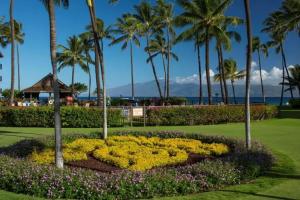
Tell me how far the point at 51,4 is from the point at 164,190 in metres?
5.65

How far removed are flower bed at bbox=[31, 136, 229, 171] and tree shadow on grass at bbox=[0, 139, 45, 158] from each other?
0.53m

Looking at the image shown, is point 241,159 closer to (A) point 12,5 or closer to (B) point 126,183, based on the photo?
(B) point 126,183

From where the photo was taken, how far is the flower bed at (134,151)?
12453 mm

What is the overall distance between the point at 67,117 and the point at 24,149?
1531cm

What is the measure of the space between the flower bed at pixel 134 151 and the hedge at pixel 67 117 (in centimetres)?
1204

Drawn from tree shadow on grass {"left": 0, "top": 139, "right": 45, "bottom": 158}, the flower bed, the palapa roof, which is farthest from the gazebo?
tree shadow on grass {"left": 0, "top": 139, "right": 45, "bottom": 158}

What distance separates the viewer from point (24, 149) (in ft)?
47.5

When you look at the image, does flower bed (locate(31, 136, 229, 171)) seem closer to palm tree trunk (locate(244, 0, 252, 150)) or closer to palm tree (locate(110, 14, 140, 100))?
palm tree trunk (locate(244, 0, 252, 150))

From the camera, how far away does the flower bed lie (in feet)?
40.9

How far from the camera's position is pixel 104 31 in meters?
59.4

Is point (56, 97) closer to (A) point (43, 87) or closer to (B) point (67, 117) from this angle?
(B) point (67, 117)

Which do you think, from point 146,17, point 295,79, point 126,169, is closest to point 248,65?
point 126,169

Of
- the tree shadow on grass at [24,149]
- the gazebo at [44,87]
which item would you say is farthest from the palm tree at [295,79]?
the tree shadow on grass at [24,149]

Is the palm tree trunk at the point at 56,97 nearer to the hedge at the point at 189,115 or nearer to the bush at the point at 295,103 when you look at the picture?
the hedge at the point at 189,115
